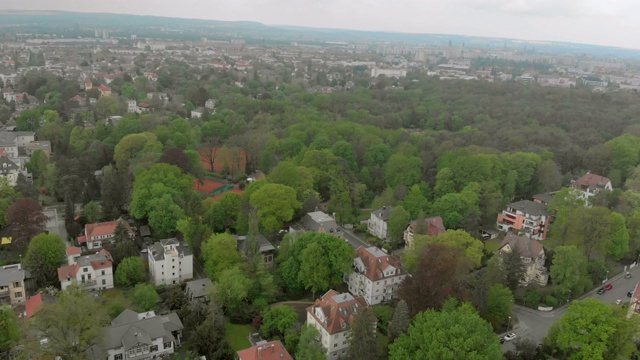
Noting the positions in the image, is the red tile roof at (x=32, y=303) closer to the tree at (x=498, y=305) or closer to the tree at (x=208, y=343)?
the tree at (x=208, y=343)

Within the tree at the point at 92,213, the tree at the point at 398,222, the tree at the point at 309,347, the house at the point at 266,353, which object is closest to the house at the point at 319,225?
the tree at the point at 398,222

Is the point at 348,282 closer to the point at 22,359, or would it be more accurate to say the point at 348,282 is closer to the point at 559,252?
the point at 559,252

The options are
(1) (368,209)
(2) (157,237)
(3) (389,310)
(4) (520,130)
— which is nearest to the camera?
(3) (389,310)

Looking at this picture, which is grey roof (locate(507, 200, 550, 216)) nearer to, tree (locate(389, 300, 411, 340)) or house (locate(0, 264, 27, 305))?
tree (locate(389, 300, 411, 340))

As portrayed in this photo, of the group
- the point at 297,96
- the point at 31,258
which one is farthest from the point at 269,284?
the point at 297,96

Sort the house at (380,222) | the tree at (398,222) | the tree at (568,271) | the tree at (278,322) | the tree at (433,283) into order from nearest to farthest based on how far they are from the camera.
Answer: the tree at (433,283) < the tree at (278,322) < the tree at (568,271) < the tree at (398,222) < the house at (380,222)

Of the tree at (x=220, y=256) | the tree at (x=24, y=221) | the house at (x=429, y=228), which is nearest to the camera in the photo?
the tree at (x=220, y=256)
